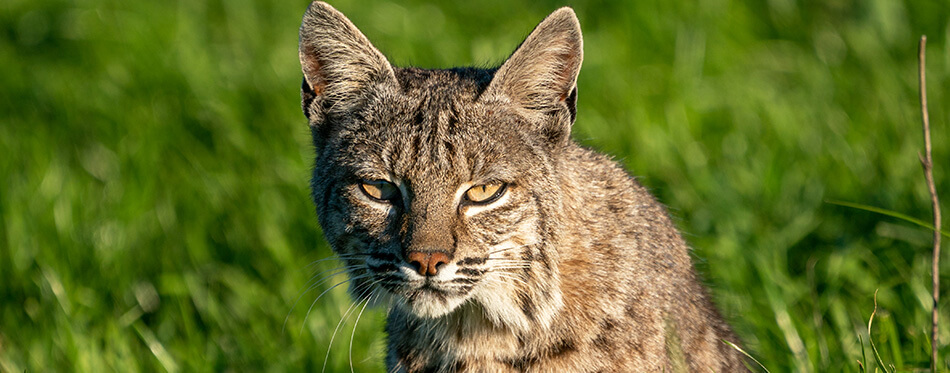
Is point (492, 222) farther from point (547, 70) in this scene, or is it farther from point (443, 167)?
point (547, 70)

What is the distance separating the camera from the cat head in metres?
4.29

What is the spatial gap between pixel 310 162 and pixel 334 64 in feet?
10.0

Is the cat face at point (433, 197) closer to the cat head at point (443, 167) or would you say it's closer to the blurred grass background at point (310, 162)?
the cat head at point (443, 167)

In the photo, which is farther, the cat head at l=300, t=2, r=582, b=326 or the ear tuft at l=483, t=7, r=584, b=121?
the ear tuft at l=483, t=7, r=584, b=121

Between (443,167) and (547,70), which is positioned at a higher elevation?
(547,70)

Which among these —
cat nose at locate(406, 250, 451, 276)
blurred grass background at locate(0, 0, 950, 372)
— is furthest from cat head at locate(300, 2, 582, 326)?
blurred grass background at locate(0, 0, 950, 372)

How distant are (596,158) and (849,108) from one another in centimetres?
412

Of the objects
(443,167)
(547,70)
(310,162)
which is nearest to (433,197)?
(443,167)

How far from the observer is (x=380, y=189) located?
450 centimetres

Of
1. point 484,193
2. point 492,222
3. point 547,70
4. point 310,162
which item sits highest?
point 547,70

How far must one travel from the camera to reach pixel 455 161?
4.38m

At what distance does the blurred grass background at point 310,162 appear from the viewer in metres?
5.78

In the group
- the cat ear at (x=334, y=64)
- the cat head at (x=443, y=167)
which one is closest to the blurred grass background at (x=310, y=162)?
the cat head at (x=443, y=167)

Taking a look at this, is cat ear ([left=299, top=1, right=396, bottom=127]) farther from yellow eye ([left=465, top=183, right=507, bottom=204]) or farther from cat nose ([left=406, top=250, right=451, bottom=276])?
cat nose ([left=406, top=250, right=451, bottom=276])
